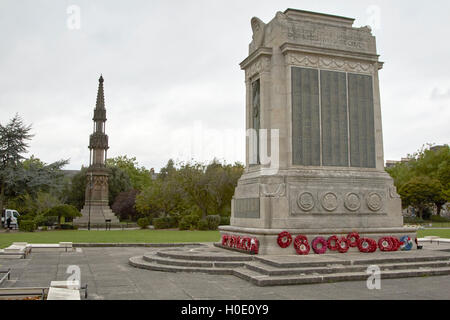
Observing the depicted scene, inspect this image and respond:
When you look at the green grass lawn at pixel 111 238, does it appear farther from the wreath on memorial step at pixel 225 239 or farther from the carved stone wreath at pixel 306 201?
the carved stone wreath at pixel 306 201

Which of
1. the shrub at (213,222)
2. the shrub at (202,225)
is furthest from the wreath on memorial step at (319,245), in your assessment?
the shrub at (213,222)

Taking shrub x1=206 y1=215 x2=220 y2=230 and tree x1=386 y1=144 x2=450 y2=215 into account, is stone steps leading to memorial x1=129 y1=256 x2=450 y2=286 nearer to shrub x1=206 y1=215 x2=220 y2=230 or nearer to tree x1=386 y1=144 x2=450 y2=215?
shrub x1=206 y1=215 x2=220 y2=230

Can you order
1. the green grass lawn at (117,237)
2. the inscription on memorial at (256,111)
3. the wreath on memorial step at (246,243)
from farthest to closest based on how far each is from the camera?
the green grass lawn at (117,237) → the inscription on memorial at (256,111) → the wreath on memorial step at (246,243)

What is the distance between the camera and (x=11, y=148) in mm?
43844

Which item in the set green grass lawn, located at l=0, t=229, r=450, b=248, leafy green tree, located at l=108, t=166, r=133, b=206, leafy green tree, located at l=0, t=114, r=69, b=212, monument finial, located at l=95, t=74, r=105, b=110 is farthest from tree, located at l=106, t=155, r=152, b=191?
green grass lawn, located at l=0, t=229, r=450, b=248

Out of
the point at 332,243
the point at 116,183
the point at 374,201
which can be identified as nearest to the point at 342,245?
the point at 332,243

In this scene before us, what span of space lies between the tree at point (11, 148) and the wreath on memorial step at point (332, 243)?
3743 cm

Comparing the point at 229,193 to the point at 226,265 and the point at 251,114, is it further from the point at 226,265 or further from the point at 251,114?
the point at 226,265

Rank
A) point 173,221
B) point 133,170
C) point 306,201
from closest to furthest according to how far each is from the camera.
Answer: point 306,201 < point 173,221 < point 133,170

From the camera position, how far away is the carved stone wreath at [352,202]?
15438 millimetres

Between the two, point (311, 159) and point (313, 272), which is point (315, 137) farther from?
point (313, 272)

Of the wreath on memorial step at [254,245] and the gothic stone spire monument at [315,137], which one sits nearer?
the wreath on memorial step at [254,245]

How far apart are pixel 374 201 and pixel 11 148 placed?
39.6m
